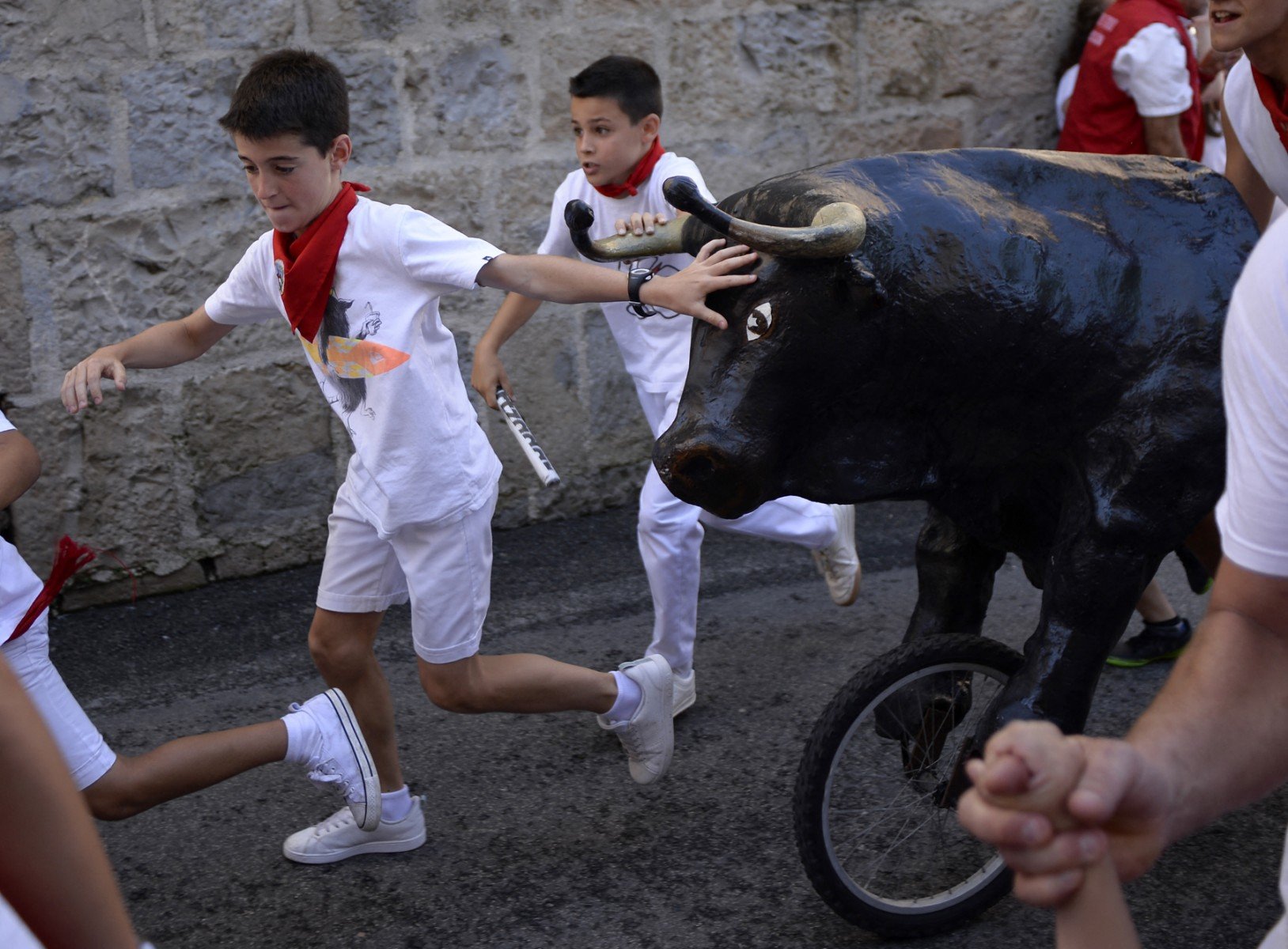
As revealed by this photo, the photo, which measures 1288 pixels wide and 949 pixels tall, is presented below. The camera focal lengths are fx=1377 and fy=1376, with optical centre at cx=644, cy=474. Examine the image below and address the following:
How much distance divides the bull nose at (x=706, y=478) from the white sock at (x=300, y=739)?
111cm

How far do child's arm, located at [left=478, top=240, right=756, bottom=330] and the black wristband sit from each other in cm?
2

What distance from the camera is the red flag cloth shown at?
2.74 meters

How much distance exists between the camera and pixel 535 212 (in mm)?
5168

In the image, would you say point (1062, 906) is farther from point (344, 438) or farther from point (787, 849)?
point (344, 438)

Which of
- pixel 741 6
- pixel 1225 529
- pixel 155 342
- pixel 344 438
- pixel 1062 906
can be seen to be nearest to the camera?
pixel 1062 906

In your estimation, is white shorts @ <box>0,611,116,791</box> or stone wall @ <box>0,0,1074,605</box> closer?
white shorts @ <box>0,611,116,791</box>

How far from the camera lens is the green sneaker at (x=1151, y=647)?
4.12 metres

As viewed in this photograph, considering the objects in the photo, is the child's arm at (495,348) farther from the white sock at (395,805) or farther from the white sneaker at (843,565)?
the white sneaker at (843,565)

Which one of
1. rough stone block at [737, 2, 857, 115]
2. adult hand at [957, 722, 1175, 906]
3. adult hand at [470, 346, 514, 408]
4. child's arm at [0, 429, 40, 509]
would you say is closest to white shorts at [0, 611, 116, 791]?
child's arm at [0, 429, 40, 509]

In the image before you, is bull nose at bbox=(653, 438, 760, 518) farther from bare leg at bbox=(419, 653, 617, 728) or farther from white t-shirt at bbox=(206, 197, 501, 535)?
bare leg at bbox=(419, 653, 617, 728)

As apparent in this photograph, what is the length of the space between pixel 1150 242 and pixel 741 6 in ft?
10.6

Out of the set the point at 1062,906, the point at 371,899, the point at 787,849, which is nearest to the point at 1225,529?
the point at 1062,906

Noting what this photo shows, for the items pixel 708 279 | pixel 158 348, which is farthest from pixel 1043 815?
pixel 158 348

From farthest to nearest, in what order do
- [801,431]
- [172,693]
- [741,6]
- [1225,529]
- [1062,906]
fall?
[741,6], [172,693], [801,431], [1225,529], [1062,906]
